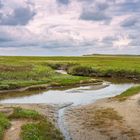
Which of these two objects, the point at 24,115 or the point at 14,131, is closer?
the point at 14,131

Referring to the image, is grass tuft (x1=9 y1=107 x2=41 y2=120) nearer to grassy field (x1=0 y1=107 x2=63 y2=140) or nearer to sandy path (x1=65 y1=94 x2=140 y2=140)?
grassy field (x1=0 y1=107 x2=63 y2=140)

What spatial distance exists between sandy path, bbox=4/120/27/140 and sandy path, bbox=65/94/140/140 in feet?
12.8

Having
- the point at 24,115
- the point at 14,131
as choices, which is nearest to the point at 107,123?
the point at 24,115

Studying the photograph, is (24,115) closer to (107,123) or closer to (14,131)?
(14,131)

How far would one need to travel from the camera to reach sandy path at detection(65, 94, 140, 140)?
90.0 feet

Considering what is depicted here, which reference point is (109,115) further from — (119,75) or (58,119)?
(119,75)

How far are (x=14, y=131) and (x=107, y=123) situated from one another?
27.0 feet

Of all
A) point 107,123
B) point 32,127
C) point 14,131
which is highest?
point 32,127

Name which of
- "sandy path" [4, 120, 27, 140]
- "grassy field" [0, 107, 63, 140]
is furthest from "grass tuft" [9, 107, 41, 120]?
"sandy path" [4, 120, 27, 140]

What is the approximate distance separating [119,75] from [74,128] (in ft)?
186

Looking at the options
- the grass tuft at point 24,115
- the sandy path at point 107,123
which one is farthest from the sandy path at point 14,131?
the sandy path at point 107,123

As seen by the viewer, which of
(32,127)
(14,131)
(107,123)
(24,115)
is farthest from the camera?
(24,115)

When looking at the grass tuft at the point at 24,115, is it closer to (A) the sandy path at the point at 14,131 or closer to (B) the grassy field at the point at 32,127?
(B) the grassy field at the point at 32,127

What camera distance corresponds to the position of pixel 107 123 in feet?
103
